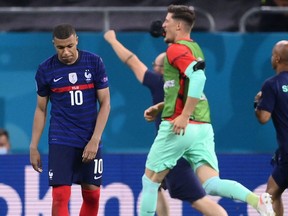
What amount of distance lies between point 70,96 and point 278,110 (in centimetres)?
199

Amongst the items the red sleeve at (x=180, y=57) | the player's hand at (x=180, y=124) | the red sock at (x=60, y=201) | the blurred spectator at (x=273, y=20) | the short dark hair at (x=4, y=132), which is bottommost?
the red sock at (x=60, y=201)

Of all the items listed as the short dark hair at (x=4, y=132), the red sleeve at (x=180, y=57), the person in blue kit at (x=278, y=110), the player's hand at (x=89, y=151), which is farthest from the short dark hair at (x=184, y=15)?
the short dark hair at (x=4, y=132)

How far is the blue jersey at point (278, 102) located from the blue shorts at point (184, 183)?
0.87 meters

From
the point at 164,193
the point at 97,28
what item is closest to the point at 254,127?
the point at 97,28

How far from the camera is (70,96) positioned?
9.88 m

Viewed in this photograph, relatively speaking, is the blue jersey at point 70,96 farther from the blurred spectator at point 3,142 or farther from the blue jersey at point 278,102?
the blurred spectator at point 3,142

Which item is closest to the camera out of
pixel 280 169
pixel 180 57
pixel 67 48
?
pixel 180 57

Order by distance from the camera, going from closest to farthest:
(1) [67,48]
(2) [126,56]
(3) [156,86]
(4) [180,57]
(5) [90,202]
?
(4) [180,57] < (1) [67,48] < (5) [90,202] < (3) [156,86] < (2) [126,56]

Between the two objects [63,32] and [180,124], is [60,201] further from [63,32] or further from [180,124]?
[63,32]

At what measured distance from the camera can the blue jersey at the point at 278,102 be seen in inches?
409

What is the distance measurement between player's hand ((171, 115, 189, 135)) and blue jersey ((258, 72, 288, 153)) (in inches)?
47.8

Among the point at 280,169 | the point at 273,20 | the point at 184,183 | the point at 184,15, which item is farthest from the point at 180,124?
the point at 273,20

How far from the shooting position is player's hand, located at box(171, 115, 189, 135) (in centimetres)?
941

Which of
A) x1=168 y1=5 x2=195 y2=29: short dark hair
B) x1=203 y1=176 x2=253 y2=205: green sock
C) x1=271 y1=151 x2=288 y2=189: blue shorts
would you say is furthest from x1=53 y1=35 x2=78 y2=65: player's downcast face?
x1=271 y1=151 x2=288 y2=189: blue shorts
